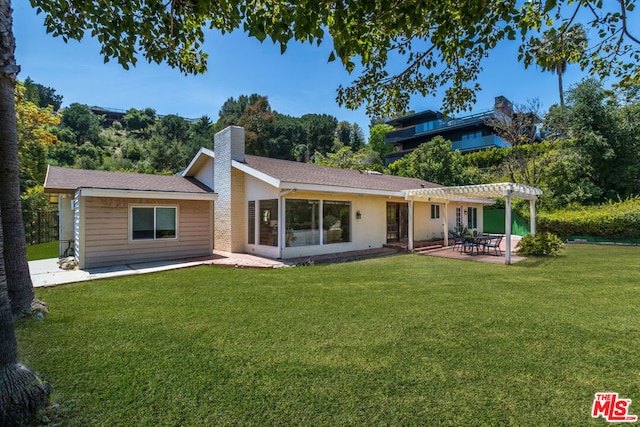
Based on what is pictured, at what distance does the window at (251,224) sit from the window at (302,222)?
6.13 ft

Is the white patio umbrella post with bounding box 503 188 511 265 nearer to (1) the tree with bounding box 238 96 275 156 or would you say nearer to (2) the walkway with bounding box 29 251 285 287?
(2) the walkway with bounding box 29 251 285 287

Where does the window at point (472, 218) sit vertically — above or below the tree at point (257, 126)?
below

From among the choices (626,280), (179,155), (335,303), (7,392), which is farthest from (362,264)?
(179,155)

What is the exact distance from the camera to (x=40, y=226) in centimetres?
1625

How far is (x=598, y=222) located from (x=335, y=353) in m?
19.4

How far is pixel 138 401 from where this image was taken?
2.78 metres

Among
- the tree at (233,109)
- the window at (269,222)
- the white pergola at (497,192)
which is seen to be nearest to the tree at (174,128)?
the tree at (233,109)

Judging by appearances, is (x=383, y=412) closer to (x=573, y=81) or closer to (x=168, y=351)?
(x=168, y=351)

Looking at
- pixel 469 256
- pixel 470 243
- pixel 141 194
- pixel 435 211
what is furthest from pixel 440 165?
pixel 141 194

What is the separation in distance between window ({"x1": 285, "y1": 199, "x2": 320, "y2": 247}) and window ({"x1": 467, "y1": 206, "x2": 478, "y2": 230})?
12.9 m

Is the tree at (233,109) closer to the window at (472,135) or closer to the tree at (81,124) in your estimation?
the tree at (81,124)

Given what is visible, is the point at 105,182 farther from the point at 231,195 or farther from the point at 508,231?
the point at 508,231

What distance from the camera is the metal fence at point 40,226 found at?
1545cm

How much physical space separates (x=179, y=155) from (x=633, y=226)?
3844cm
